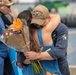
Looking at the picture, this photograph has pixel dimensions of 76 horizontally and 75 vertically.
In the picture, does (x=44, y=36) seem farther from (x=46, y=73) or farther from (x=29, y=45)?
(x=46, y=73)

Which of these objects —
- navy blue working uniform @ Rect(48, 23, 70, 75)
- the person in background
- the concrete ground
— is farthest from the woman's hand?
the concrete ground

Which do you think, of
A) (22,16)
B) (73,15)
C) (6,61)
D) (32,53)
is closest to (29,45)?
(32,53)

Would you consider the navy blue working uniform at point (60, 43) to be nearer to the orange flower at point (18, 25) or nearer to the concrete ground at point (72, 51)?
the orange flower at point (18, 25)

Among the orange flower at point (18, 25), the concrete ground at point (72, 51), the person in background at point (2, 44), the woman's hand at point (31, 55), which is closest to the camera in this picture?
the orange flower at point (18, 25)

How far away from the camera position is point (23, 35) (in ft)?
11.2

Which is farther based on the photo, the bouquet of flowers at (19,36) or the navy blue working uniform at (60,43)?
the navy blue working uniform at (60,43)

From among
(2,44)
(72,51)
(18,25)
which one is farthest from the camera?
(72,51)

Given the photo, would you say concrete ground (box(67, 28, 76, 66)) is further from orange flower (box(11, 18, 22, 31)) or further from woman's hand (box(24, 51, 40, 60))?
orange flower (box(11, 18, 22, 31))

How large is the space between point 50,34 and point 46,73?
41 cm

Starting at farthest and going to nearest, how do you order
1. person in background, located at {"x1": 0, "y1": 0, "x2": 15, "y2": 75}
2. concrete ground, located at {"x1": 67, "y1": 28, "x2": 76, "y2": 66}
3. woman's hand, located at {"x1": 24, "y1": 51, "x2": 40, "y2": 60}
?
concrete ground, located at {"x1": 67, "y1": 28, "x2": 76, "y2": 66}
person in background, located at {"x1": 0, "y1": 0, "x2": 15, "y2": 75}
woman's hand, located at {"x1": 24, "y1": 51, "x2": 40, "y2": 60}

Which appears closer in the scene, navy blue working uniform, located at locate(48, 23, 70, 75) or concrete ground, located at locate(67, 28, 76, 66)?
navy blue working uniform, located at locate(48, 23, 70, 75)

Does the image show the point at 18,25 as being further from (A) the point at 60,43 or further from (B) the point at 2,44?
(B) the point at 2,44

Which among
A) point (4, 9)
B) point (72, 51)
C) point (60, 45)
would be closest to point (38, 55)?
point (60, 45)

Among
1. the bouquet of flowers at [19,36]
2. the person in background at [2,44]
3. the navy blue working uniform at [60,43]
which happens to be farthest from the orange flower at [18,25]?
the person in background at [2,44]
